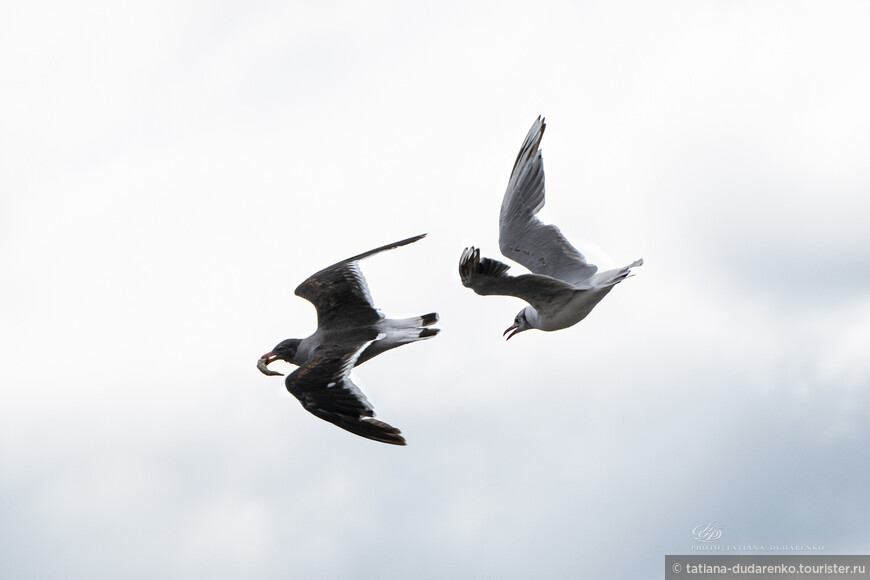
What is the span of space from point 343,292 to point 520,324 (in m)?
2.77

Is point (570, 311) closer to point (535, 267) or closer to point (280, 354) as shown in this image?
point (535, 267)

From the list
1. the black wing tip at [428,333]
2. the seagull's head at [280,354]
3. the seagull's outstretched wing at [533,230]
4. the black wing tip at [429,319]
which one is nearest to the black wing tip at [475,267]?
the black wing tip at [428,333]

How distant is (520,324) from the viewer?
18.0m

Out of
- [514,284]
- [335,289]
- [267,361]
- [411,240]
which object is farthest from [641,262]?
→ [267,361]

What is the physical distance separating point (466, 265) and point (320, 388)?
2.64 meters

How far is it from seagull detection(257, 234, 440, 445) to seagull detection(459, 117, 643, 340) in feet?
5.49

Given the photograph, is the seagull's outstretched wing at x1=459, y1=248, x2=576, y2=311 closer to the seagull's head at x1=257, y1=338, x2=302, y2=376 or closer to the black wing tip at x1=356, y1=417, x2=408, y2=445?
the black wing tip at x1=356, y1=417, x2=408, y2=445

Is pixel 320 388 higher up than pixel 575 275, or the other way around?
pixel 575 275

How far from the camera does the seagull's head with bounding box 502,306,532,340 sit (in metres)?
17.7

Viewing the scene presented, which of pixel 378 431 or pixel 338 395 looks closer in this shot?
pixel 378 431

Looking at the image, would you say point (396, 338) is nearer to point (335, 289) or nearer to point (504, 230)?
point (335, 289)

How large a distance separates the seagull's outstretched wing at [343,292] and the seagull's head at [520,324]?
206cm

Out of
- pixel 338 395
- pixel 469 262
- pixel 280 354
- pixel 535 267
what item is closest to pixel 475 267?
pixel 469 262

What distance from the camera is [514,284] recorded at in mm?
15195
